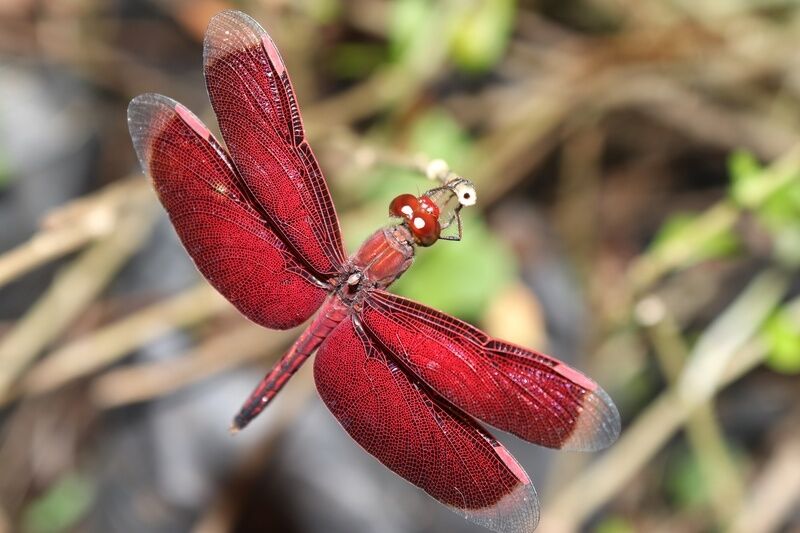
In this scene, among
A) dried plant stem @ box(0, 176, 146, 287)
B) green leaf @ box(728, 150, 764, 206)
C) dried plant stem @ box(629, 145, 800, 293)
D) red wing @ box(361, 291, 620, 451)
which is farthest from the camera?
dried plant stem @ box(629, 145, 800, 293)

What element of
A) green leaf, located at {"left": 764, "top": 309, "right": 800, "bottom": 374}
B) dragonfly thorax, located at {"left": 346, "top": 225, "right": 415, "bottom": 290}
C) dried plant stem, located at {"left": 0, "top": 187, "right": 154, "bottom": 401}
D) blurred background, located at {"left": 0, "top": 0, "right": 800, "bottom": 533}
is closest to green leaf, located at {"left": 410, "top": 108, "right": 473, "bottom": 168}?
blurred background, located at {"left": 0, "top": 0, "right": 800, "bottom": 533}

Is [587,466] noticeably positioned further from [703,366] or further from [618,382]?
[703,366]

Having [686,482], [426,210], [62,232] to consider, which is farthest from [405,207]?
[686,482]

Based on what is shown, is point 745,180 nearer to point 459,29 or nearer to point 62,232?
point 459,29

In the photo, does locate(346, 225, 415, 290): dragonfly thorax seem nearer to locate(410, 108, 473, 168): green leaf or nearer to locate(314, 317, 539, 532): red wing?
locate(314, 317, 539, 532): red wing

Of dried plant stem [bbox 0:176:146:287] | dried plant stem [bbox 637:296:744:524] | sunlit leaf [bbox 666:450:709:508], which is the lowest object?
sunlit leaf [bbox 666:450:709:508]

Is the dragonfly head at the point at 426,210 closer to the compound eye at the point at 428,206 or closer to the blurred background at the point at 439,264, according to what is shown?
the compound eye at the point at 428,206

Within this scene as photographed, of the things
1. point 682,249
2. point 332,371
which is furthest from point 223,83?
point 682,249
